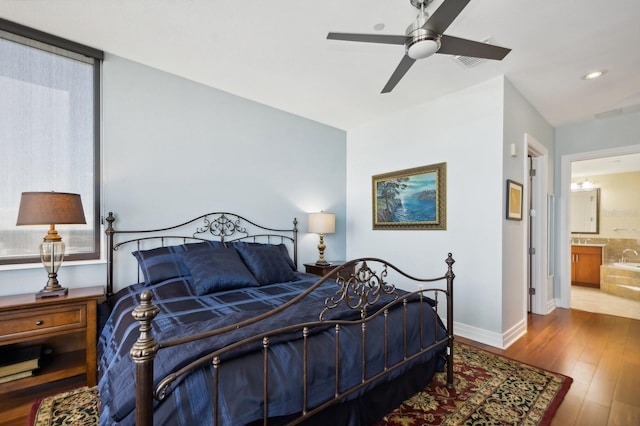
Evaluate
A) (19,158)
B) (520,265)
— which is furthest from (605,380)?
(19,158)

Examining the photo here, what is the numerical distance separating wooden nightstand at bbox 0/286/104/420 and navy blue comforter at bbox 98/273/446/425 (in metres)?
0.13

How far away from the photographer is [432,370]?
6.95ft

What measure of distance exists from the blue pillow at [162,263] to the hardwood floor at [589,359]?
106cm

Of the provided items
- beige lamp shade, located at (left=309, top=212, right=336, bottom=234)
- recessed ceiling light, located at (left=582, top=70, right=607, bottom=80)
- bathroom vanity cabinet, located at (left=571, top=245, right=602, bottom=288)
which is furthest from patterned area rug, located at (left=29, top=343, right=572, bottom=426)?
bathroom vanity cabinet, located at (left=571, top=245, right=602, bottom=288)

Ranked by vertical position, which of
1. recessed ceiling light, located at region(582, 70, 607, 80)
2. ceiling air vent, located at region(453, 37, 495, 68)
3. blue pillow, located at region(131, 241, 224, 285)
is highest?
ceiling air vent, located at region(453, 37, 495, 68)

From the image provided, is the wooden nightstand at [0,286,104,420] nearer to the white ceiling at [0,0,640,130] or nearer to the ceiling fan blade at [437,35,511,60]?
the white ceiling at [0,0,640,130]

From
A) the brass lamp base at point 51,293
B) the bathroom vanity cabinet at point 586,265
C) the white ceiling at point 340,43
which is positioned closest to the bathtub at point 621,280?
the bathroom vanity cabinet at point 586,265

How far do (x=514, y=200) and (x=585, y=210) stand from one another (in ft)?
19.0

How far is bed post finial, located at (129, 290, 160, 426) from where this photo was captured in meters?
0.88

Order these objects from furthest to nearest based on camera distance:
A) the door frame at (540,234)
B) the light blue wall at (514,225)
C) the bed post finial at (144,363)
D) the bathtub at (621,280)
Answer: the bathtub at (621,280) → the door frame at (540,234) → the light blue wall at (514,225) → the bed post finial at (144,363)

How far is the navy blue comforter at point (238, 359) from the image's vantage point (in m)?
1.08

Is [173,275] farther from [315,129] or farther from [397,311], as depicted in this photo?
[315,129]

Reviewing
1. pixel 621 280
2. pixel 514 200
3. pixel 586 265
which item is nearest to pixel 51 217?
pixel 514 200

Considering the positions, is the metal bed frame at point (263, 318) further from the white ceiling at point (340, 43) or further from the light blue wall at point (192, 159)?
the white ceiling at point (340, 43)
